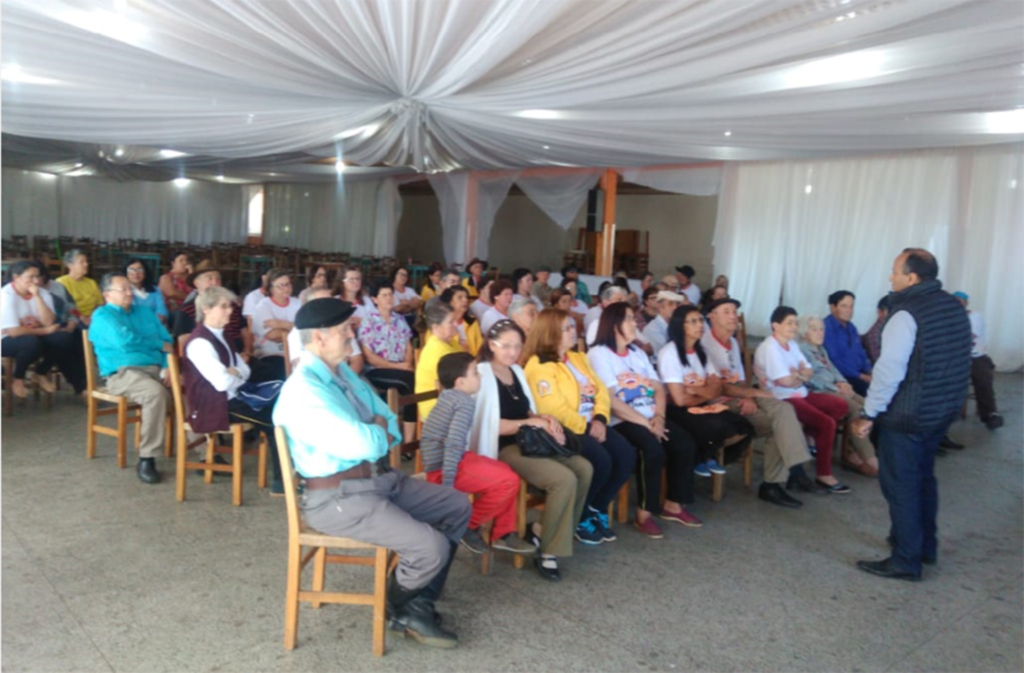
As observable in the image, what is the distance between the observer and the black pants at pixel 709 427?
384cm

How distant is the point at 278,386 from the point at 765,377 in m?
2.75

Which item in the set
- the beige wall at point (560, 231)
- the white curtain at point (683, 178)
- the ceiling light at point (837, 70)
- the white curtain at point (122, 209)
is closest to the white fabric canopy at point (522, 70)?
the ceiling light at point (837, 70)

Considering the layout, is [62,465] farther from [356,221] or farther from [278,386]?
[356,221]

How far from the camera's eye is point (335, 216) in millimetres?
16109

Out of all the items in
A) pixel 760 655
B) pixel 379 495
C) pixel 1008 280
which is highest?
pixel 1008 280

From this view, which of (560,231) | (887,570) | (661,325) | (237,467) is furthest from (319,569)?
(560,231)

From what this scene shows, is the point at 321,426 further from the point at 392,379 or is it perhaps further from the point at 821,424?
the point at 821,424

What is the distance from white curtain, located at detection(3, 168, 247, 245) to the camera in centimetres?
1582

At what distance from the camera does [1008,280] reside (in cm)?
836

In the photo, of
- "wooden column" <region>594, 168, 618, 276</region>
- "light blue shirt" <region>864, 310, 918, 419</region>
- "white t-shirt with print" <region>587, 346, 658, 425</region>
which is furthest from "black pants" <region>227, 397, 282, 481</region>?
"wooden column" <region>594, 168, 618, 276</region>

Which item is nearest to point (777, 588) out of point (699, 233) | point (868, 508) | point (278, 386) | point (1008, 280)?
point (868, 508)

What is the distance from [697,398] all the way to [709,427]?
25 cm

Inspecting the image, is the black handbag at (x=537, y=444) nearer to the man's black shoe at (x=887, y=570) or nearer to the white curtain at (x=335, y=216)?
the man's black shoe at (x=887, y=570)

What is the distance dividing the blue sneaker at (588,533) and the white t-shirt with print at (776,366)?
156 cm
